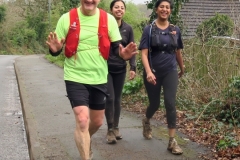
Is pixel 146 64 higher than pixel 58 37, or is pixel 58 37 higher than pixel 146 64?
pixel 58 37

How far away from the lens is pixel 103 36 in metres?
4.36

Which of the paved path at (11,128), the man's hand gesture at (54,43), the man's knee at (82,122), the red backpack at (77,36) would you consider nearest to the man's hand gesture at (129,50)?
the red backpack at (77,36)

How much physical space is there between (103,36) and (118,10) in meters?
1.25

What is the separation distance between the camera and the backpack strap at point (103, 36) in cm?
436

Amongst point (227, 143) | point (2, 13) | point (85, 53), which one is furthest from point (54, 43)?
point (2, 13)

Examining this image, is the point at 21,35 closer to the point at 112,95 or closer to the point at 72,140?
the point at 72,140

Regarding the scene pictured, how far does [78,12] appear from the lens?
4363 mm

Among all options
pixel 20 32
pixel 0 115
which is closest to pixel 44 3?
pixel 20 32

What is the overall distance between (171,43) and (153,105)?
0.94 meters

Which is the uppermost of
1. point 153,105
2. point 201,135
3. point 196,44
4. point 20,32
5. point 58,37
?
point 58,37

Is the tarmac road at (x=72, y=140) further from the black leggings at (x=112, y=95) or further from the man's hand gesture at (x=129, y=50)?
the man's hand gesture at (x=129, y=50)

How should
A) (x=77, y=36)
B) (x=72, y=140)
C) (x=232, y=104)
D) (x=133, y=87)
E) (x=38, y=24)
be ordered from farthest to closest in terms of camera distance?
(x=38, y=24) → (x=133, y=87) → (x=232, y=104) → (x=72, y=140) → (x=77, y=36)

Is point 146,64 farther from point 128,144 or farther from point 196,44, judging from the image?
point 196,44

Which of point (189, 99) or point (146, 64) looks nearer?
point (146, 64)
